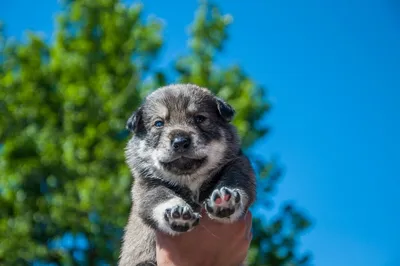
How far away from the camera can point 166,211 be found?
5430 mm

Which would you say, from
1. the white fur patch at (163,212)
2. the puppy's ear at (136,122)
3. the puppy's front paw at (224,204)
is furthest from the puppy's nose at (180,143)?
the puppy's ear at (136,122)

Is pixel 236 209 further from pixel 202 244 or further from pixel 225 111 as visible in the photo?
pixel 225 111

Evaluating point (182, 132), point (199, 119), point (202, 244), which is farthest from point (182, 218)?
point (199, 119)

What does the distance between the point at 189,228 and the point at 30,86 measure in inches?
885

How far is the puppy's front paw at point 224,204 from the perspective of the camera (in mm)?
5223

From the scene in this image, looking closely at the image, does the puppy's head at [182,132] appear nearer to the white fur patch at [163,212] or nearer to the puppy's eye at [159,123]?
the puppy's eye at [159,123]

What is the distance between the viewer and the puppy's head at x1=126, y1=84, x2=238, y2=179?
5.85m

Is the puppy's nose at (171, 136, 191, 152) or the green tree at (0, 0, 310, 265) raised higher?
the green tree at (0, 0, 310, 265)

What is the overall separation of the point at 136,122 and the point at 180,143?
0.92 metres

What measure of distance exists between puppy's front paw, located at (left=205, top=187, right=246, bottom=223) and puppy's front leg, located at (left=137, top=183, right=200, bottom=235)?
174mm

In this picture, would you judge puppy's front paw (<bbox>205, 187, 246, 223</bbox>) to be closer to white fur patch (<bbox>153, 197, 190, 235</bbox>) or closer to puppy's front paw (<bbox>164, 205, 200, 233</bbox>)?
puppy's front paw (<bbox>164, 205, 200, 233</bbox>)

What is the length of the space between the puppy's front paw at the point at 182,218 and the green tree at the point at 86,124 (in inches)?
581

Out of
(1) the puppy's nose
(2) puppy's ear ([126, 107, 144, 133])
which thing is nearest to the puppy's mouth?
(1) the puppy's nose

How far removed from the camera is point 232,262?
→ 600 centimetres
